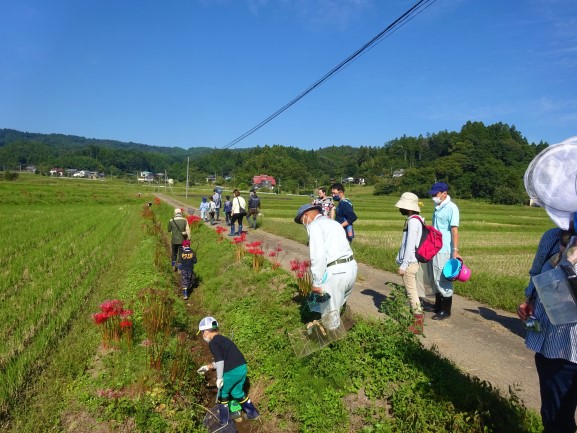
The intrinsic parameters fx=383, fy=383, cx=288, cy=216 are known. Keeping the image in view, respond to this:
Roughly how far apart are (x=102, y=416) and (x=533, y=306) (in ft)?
12.7

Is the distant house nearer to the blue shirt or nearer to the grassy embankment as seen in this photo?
the grassy embankment

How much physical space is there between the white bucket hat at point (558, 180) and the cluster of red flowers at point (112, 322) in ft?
15.7

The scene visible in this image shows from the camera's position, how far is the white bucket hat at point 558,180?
1.91m

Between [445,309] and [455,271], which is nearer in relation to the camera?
[455,271]

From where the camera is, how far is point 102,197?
4331cm

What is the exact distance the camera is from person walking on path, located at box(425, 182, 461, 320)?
533 cm

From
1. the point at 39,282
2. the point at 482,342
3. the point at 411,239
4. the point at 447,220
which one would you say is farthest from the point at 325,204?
the point at 39,282

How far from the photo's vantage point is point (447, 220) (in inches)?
212

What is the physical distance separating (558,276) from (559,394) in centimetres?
75

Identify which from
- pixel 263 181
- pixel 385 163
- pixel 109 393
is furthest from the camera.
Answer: pixel 385 163

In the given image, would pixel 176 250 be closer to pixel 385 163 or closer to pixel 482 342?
pixel 482 342

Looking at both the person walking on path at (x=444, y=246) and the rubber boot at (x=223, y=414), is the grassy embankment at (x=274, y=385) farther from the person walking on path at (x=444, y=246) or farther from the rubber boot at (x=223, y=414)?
the person walking on path at (x=444, y=246)

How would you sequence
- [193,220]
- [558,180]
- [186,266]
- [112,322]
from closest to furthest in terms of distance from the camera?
[558,180] < [112,322] < [186,266] < [193,220]

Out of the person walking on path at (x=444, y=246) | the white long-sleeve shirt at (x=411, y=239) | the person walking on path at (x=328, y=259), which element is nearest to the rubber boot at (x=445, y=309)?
the person walking on path at (x=444, y=246)
